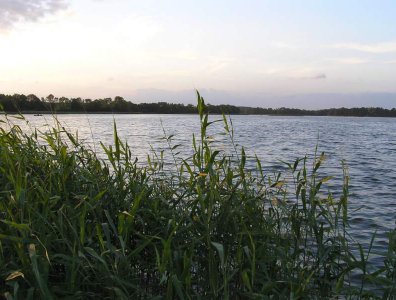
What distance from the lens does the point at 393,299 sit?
4.45 metres

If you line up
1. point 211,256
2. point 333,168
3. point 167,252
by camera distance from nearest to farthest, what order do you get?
point 167,252 < point 211,256 < point 333,168

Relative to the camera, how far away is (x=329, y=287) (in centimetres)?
504

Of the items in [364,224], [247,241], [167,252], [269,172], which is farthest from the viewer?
[269,172]

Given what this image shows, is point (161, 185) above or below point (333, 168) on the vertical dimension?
above

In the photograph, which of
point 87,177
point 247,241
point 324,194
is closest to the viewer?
point 247,241

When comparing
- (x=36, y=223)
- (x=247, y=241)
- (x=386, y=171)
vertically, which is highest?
(x=36, y=223)

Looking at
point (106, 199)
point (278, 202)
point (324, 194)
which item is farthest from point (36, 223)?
point (324, 194)

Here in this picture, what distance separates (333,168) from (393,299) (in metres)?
14.1

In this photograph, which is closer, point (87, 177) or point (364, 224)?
point (87, 177)

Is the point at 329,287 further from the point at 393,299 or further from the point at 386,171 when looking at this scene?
the point at 386,171

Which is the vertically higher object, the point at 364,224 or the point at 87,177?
the point at 87,177

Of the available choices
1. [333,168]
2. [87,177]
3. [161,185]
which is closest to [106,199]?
[87,177]

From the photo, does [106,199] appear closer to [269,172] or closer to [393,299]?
[393,299]

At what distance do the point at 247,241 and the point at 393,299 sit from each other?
162cm
